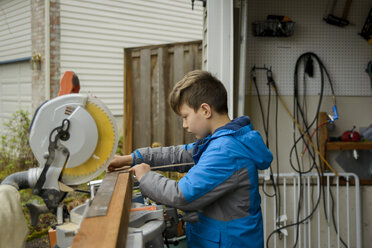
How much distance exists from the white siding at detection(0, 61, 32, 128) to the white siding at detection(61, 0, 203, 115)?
1043 mm

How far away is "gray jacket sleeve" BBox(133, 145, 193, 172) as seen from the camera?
76.6 inches

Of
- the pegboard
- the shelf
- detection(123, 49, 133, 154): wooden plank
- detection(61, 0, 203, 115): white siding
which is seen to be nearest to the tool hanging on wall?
the pegboard

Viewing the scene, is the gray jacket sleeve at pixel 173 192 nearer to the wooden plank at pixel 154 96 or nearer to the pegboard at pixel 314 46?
the pegboard at pixel 314 46

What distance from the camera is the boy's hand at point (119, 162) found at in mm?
1705

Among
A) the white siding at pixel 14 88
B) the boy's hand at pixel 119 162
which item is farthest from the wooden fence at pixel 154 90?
the boy's hand at pixel 119 162

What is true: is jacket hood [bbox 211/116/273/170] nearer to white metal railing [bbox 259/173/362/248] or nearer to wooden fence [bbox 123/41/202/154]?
white metal railing [bbox 259/173/362/248]

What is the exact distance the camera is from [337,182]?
131 inches

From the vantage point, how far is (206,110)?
66.1 inches

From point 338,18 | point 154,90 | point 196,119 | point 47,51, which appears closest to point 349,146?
point 338,18

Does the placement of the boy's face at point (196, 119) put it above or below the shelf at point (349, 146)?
above

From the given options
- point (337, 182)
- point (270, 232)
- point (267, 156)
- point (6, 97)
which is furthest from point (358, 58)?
point (6, 97)

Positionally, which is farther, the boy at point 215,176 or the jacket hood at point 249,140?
the jacket hood at point 249,140

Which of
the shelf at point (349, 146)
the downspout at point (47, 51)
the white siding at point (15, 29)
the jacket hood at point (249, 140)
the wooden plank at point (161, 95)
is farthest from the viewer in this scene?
the white siding at point (15, 29)

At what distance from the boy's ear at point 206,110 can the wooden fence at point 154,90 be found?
10.6 ft
